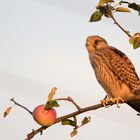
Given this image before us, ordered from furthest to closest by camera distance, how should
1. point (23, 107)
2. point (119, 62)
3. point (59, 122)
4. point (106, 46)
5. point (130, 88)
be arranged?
point (106, 46)
point (119, 62)
point (130, 88)
point (59, 122)
point (23, 107)

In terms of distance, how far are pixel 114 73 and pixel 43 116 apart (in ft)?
13.4

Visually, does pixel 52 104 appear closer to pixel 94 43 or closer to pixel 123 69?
pixel 123 69

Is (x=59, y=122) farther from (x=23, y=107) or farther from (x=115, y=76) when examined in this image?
(x=115, y=76)

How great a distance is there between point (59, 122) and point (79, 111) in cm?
19

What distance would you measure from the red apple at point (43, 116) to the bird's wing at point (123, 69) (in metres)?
3.56

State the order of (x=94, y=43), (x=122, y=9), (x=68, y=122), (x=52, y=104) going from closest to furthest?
(x=52, y=104)
(x=68, y=122)
(x=122, y=9)
(x=94, y=43)

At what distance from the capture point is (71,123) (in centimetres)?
355

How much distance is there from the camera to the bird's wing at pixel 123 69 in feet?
23.3

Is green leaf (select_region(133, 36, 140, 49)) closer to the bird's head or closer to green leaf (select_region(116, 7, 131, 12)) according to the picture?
green leaf (select_region(116, 7, 131, 12))

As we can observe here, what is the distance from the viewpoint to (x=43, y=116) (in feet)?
11.2

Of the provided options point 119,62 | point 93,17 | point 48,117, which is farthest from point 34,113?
point 119,62

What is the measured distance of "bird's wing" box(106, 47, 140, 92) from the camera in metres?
7.10

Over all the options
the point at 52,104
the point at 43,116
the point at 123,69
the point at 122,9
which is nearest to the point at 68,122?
the point at 43,116

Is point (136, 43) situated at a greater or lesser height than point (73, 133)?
greater
